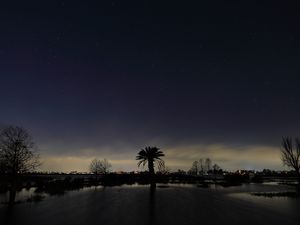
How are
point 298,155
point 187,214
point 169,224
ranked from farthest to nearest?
point 298,155, point 187,214, point 169,224

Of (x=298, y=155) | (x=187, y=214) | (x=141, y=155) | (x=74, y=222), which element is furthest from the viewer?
(x=141, y=155)

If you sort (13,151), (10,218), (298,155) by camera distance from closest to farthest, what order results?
(10,218), (13,151), (298,155)

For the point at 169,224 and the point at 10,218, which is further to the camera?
the point at 10,218

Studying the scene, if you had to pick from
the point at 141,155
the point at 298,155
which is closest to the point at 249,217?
the point at 298,155

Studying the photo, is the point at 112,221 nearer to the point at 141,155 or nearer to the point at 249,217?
the point at 249,217

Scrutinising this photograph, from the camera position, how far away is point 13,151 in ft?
103

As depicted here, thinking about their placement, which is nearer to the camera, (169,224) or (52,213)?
(169,224)

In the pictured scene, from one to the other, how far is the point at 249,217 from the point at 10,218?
20442 millimetres

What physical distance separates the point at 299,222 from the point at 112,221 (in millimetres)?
14396

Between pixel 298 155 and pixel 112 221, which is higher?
pixel 298 155

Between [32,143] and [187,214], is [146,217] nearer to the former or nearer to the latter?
[187,214]

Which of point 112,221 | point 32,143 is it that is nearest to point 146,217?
point 112,221

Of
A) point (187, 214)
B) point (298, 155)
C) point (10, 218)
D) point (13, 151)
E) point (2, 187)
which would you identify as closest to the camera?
point (10, 218)

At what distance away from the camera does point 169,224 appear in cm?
1878
